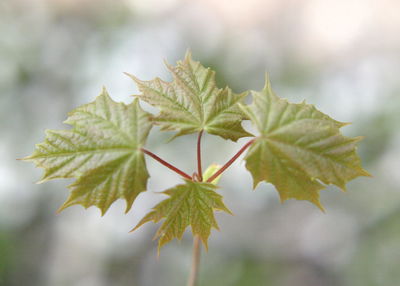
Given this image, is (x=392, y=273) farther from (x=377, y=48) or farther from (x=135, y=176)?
(x=135, y=176)

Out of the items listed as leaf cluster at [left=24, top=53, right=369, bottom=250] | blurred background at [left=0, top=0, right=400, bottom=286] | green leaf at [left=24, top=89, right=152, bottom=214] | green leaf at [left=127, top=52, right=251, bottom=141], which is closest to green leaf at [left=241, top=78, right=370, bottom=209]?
Result: leaf cluster at [left=24, top=53, right=369, bottom=250]

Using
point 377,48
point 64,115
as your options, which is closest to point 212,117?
point 64,115

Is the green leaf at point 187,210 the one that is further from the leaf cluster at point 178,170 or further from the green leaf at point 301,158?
the green leaf at point 301,158

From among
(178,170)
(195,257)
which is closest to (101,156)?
(178,170)

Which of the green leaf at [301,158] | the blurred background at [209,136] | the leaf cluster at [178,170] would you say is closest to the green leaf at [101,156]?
the leaf cluster at [178,170]

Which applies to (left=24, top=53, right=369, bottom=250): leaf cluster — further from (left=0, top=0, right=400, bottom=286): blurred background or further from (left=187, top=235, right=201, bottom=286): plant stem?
(left=0, top=0, right=400, bottom=286): blurred background

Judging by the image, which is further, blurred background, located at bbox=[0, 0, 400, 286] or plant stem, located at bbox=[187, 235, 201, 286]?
blurred background, located at bbox=[0, 0, 400, 286]
